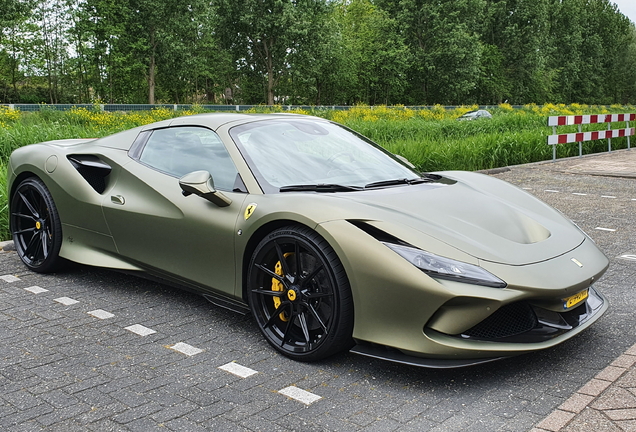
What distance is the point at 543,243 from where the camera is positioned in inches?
129

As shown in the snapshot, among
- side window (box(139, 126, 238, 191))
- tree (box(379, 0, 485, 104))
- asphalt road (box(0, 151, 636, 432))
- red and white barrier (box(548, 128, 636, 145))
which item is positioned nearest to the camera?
asphalt road (box(0, 151, 636, 432))

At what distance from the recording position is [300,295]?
3211 mm

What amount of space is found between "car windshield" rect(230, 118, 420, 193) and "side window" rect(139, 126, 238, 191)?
15cm

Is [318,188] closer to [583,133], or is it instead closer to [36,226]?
[36,226]

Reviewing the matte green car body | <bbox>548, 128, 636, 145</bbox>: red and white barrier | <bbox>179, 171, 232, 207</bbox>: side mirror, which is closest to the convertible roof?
the matte green car body

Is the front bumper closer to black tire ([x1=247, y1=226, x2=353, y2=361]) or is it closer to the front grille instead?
the front grille

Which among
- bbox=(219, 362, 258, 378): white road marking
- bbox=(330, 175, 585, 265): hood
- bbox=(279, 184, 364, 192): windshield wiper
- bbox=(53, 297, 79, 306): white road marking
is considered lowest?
bbox=(219, 362, 258, 378): white road marking

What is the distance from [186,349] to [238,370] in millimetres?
444

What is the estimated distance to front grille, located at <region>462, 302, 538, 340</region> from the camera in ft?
9.45

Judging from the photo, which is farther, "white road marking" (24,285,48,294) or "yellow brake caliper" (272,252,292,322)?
"white road marking" (24,285,48,294)

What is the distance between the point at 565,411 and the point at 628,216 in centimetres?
536

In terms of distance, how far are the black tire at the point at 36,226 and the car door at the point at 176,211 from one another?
0.70 meters

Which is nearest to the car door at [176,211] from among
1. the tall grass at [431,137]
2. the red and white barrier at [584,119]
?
the tall grass at [431,137]

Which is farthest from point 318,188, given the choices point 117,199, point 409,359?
point 117,199
